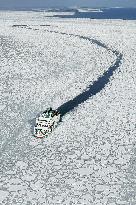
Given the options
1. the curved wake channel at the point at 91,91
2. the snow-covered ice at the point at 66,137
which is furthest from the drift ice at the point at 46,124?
the curved wake channel at the point at 91,91

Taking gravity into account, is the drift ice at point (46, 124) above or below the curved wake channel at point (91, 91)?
above

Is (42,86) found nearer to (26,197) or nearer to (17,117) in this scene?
(17,117)

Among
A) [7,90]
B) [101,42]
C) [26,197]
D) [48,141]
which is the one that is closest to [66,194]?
[26,197]

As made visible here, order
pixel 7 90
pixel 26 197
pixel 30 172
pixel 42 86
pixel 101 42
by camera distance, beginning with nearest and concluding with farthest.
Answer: pixel 26 197, pixel 30 172, pixel 7 90, pixel 42 86, pixel 101 42

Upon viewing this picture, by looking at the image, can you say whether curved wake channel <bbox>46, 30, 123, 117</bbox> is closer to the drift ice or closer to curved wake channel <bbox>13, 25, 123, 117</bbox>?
curved wake channel <bbox>13, 25, 123, 117</bbox>

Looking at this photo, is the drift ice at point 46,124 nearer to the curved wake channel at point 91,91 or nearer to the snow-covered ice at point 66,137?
the snow-covered ice at point 66,137

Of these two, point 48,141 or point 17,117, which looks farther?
point 17,117
